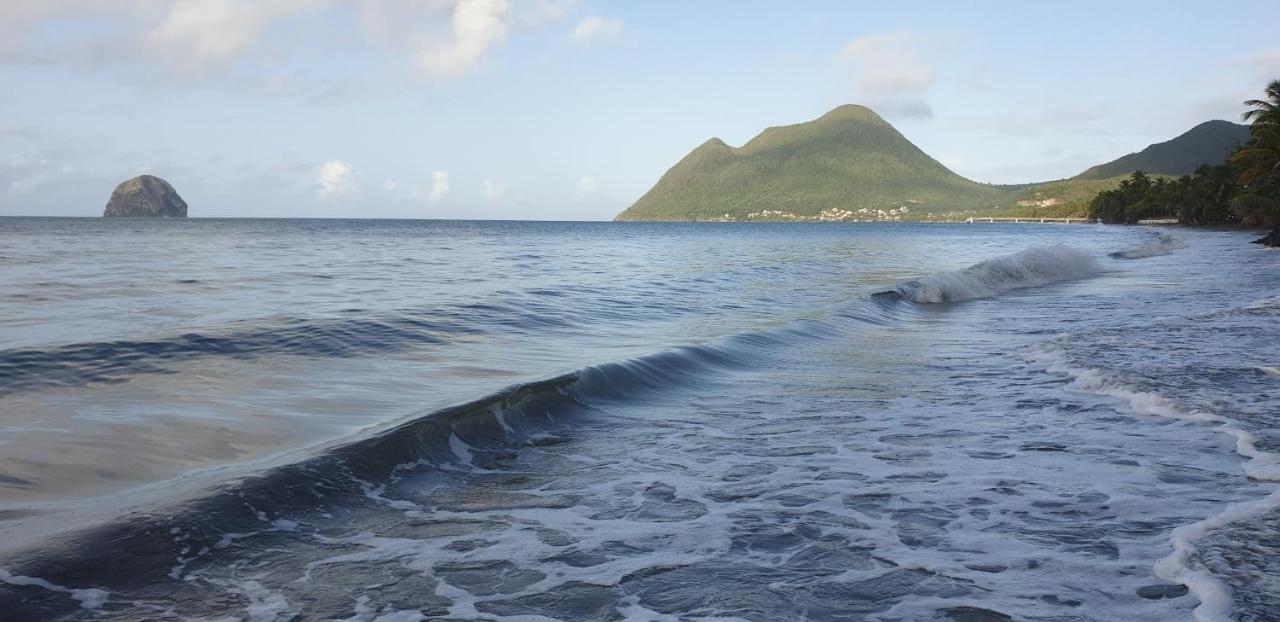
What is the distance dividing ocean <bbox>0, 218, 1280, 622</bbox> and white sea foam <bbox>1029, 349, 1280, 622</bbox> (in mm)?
25

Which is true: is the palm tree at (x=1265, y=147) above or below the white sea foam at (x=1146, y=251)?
above

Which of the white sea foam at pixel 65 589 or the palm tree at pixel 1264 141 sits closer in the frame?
the white sea foam at pixel 65 589

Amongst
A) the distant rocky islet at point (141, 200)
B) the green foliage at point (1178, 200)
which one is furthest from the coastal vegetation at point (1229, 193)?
the distant rocky islet at point (141, 200)

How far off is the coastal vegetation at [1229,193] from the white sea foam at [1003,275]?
17.0 meters

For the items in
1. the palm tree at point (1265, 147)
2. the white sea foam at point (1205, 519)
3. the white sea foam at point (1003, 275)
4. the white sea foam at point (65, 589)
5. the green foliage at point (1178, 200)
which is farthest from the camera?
the green foliage at point (1178, 200)

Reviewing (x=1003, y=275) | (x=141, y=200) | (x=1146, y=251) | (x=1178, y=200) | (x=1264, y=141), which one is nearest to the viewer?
(x=1003, y=275)

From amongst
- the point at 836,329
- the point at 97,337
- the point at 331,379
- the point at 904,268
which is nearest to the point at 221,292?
the point at 97,337

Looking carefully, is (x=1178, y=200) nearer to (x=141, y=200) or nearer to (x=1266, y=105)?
(x=1266, y=105)

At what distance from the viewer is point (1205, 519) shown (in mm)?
4727

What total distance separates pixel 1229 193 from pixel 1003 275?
73.1m

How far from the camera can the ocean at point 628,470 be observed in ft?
13.3

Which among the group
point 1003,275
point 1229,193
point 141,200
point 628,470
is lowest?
point 628,470

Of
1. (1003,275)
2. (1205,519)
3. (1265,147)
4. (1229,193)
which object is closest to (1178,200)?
(1229,193)

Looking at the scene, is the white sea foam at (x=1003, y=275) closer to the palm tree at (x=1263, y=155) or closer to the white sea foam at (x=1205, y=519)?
the white sea foam at (x=1205, y=519)
